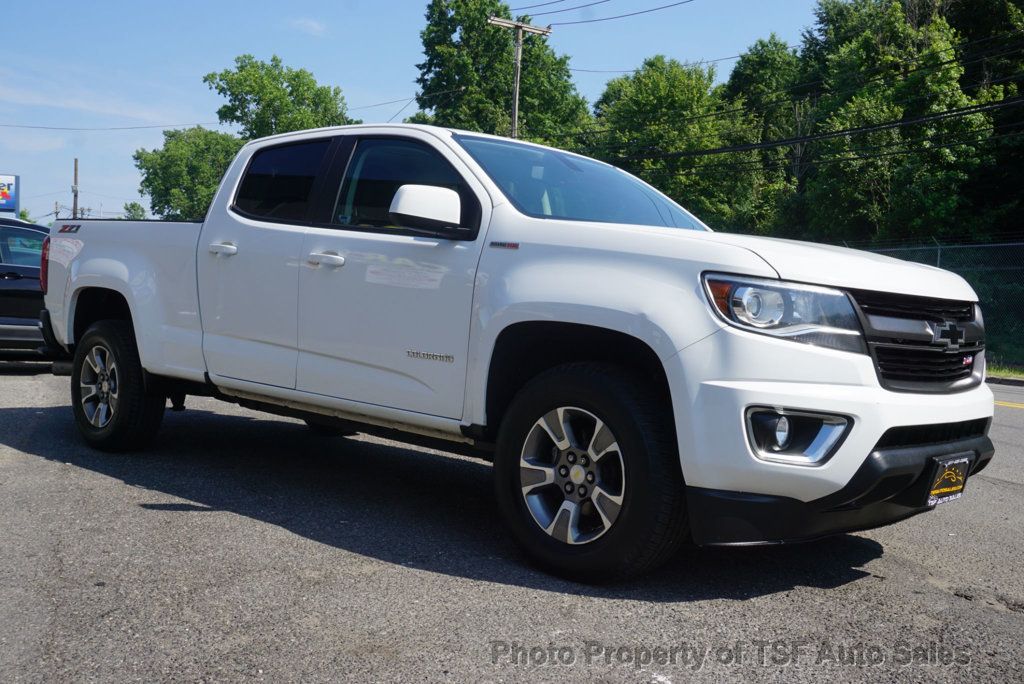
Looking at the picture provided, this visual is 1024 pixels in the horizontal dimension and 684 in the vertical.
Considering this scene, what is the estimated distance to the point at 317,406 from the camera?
5.21 meters

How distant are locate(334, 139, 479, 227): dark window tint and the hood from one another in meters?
1.51

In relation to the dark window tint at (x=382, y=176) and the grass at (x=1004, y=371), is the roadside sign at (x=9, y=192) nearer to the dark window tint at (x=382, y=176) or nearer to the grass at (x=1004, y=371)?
the grass at (x=1004, y=371)

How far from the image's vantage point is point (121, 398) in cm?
638

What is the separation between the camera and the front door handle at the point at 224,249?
560 centimetres

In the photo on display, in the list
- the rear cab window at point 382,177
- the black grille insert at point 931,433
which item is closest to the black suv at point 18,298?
the rear cab window at point 382,177

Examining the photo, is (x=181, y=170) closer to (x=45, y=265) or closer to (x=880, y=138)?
(x=880, y=138)

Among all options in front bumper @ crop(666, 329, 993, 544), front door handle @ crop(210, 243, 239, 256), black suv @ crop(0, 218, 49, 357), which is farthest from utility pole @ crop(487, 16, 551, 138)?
front bumper @ crop(666, 329, 993, 544)

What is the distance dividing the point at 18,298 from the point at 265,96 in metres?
70.2

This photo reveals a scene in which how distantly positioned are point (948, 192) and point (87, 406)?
99.9 ft

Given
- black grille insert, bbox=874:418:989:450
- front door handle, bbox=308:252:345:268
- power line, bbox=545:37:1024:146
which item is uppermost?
power line, bbox=545:37:1024:146

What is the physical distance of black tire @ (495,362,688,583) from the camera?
373cm

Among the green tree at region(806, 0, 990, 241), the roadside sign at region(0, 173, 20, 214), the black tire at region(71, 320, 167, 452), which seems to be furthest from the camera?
the roadside sign at region(0, 173, 20, 214)

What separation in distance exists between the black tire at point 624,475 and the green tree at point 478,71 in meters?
53.7

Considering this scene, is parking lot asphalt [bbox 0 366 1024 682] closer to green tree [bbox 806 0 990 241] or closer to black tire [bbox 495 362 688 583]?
black tire [bbox 495 362 688 583]
